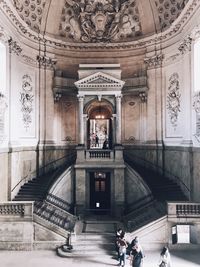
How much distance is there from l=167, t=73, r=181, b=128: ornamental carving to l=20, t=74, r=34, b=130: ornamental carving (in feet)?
33.7

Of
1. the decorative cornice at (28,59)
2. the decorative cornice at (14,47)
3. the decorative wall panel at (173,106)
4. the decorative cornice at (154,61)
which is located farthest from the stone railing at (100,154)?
the decorative cornice at (14,47)

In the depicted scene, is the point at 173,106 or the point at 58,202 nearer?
the point at 58,202

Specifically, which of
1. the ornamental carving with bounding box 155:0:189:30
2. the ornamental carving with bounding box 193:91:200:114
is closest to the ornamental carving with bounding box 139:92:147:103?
the ornamental carving with bounding box 155:0:189:30

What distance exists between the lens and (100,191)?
22266mm

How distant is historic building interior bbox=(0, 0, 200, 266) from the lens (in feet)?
56.8

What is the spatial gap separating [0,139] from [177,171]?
39.4ft

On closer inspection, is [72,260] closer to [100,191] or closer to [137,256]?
[137,256]

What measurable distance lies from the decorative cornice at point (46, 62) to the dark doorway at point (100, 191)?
363 inches

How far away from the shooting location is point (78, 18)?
80.5 ft

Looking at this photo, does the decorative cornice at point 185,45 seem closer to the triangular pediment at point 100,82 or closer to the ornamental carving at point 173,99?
the ornamental carving at point 173,99

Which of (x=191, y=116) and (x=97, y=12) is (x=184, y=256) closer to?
(x=191, y=116)

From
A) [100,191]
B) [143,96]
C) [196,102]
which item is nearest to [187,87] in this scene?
[196,102]

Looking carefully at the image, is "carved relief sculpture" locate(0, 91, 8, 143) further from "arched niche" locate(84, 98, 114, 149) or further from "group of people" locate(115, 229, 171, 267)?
"group of people" locate(115, 229, 171, 267)

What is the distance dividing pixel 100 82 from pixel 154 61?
196 inches
